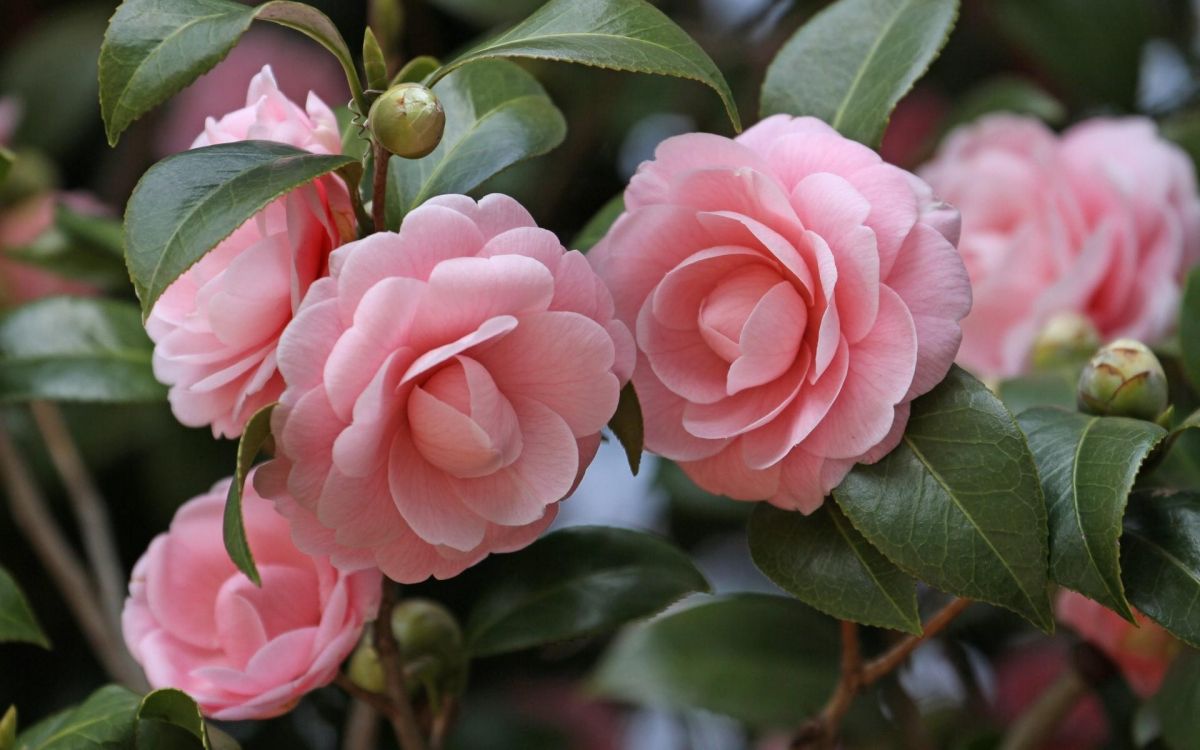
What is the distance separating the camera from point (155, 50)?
0.48 meters

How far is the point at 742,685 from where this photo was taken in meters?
0.91

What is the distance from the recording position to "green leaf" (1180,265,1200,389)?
689 millimetres

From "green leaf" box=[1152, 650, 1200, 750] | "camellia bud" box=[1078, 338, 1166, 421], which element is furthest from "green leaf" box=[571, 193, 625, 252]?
"green leaf" box=[1152, 650, 1200, 750]

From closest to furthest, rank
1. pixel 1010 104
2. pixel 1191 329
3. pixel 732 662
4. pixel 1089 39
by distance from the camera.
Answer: pixel 1191 329 → pixel 732 662 → pixel 1010 104 → pixel 1089 39

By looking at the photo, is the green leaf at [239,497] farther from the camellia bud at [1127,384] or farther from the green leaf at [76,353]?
the camellia bud at [1127,384]

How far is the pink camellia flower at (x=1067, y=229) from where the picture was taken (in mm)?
841

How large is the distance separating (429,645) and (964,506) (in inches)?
10.9

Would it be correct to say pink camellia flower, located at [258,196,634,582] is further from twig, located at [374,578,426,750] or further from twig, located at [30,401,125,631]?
twig, located at [30,401,125,631]

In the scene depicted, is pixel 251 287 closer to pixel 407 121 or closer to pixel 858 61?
pixel 407 121

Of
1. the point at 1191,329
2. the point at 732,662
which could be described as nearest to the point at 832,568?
the point at 1191,329

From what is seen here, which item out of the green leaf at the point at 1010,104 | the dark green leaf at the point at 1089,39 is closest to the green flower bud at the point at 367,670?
the green leaf at the point at 1010,104

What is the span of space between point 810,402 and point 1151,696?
0.34 metres

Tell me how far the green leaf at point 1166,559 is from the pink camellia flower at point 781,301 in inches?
5.0

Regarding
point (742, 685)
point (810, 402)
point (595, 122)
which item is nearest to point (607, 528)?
point (810, 402)
